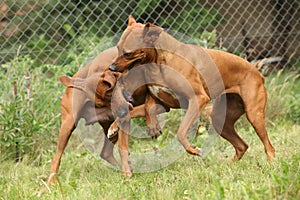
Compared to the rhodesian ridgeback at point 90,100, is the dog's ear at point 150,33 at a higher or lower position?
higher

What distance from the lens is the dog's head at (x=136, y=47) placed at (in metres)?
4.94

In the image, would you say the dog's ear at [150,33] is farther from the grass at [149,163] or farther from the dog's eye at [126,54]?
the grass at [149,163]

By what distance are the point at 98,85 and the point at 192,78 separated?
79cm

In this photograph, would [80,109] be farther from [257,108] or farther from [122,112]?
[257,108]

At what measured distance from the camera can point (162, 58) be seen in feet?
16.9

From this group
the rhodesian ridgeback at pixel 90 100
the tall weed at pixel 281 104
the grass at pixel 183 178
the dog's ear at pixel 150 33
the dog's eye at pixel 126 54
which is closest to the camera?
the grass at pixel 183 178

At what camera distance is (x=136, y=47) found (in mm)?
4965

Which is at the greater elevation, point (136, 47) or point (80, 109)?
point (136, 47)

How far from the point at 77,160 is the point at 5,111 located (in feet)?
2.83

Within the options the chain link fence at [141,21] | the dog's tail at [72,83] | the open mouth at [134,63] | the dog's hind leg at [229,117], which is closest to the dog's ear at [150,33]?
the open mouth at [134,63]

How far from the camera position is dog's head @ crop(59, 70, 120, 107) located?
A: 5152mm

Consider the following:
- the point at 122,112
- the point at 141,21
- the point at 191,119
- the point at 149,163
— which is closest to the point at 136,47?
the point at 122,112

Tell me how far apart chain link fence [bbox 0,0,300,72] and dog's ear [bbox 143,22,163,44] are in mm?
2395

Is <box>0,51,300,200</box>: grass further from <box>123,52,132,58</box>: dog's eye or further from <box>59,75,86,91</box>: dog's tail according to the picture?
<box>123,52,132,58</box>: dog's eye
